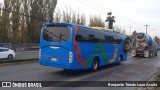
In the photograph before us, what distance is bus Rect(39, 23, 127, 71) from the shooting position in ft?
50.0

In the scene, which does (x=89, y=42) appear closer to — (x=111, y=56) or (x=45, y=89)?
(x=111, y=56)

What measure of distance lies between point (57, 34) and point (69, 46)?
1084 millimetres

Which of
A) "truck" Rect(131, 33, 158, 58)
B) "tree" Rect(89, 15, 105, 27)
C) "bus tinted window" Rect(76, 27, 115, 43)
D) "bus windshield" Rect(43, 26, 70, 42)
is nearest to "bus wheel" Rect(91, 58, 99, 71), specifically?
"bus tinted window" Rect(76, 27, 115, 43)

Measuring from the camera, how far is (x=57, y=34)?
51.4 ft

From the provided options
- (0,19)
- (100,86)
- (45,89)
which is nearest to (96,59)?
(100,86)

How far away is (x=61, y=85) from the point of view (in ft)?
40.2

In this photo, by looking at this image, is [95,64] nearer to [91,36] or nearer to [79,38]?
[91,36]

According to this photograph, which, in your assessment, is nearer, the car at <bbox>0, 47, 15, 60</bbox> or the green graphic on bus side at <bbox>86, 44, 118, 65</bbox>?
the green graphic on bus side at <bbox>86, 44, 118, 65</bbox>

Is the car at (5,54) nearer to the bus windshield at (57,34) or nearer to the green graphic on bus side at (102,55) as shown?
the green graphic on bus side at (102,55)

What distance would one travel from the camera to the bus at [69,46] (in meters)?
15.2

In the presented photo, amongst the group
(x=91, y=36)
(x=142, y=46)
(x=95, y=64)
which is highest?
(x=91, y=36)

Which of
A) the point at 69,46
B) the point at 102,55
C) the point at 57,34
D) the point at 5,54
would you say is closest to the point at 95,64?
the point at 102,55

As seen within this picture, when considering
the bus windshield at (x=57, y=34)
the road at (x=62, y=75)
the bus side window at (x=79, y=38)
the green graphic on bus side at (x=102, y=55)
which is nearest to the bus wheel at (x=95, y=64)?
the road at (x=62, y=75)

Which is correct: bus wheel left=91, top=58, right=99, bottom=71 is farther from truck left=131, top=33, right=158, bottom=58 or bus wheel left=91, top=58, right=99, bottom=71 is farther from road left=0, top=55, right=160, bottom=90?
truck left=131, top=33, right=158, bottom=58
